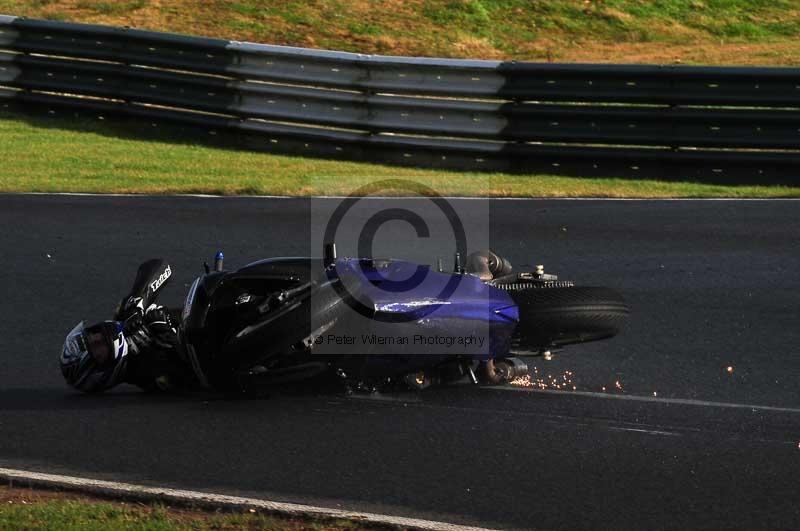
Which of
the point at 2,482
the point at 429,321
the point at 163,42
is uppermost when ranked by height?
the point at 163,42

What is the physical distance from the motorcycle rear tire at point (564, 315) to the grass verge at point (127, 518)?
6.00 feet

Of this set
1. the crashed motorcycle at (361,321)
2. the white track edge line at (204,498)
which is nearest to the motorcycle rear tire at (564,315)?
the crashed motorcycle at (361,321)

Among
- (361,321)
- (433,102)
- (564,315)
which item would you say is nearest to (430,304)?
(361,321)

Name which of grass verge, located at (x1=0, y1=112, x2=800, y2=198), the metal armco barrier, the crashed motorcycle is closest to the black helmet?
the crashed motorcycle

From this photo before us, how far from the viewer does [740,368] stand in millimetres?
7219

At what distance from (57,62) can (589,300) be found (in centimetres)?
1073

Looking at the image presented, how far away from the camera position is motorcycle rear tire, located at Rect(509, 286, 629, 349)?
652 cm

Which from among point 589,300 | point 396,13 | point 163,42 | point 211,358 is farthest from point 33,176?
point 396,13

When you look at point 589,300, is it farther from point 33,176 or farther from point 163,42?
point 163,42

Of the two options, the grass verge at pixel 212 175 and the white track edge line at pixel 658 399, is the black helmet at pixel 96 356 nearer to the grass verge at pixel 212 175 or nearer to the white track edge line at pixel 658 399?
the white track edge line at pixel 658 399

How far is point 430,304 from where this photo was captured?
252 inches

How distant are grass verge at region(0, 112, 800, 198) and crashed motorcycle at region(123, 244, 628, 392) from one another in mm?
5658

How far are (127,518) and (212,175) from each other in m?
8.36

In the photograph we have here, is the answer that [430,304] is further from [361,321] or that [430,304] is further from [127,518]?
[127,518]
